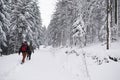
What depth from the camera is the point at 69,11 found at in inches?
1406

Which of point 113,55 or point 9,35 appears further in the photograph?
point 9,35

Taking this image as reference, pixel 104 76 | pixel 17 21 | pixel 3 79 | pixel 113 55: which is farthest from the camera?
pixel 17 21

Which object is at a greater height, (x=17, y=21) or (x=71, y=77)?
(x=17, y=21)

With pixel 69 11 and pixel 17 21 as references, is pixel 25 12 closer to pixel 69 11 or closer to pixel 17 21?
pixel 17 21

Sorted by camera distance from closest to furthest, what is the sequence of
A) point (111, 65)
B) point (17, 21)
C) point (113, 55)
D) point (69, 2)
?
1. point (111, 65)
2. point (113, 55)
3. point (17, 21)
4. point (69, 2)

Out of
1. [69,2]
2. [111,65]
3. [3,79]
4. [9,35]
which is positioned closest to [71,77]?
[111,65]

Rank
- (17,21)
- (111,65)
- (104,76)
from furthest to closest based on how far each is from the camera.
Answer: (17,21), (111,65), (104,76)

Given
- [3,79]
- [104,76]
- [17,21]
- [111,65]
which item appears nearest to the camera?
[3,79]

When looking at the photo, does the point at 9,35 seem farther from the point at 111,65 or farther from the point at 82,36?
the point at 111,65

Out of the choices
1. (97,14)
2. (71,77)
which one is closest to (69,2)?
(97,14)

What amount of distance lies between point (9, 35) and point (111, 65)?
2400 centimetres

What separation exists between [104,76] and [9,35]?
2461cm

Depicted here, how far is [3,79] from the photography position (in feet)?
30.9

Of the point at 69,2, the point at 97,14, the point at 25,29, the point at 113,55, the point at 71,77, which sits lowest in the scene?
the point at 71,77
